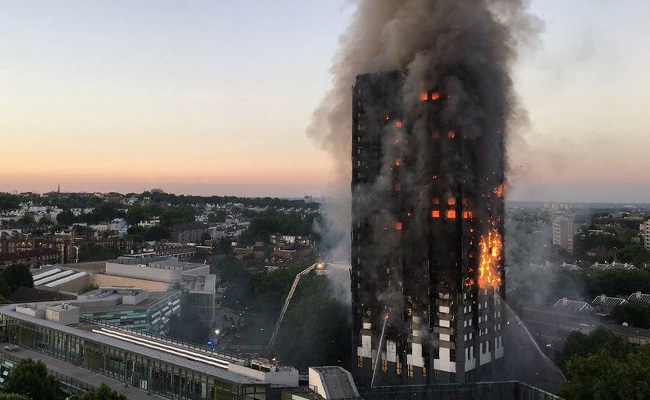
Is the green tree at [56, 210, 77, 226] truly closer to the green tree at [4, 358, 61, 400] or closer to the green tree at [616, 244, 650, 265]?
the green tree at [616, 244, 650, 265]

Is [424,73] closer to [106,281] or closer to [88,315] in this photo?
[88,315]

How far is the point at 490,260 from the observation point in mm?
44375

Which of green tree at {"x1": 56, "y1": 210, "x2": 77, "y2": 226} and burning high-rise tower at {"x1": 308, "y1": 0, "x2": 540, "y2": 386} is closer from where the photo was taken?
burning high-rise tower at {"x1": 308, "y1": 0, "x2": 540, "y2": 386}

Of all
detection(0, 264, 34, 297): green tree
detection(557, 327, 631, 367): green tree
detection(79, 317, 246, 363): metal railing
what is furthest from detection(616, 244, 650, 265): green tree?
detection(79, 317, 246, 363): metal railing

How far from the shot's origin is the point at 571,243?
498 feet

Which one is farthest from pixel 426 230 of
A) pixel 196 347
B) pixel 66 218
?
pixel 66 218

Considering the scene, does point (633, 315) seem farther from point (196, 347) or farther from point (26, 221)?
point (26, 221)

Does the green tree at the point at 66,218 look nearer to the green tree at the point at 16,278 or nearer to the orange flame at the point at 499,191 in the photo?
the green tree at the point at 16,278

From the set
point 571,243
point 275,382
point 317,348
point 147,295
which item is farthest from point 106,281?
point 571,243

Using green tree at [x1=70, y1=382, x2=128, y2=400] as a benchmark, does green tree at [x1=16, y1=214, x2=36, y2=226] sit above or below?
above

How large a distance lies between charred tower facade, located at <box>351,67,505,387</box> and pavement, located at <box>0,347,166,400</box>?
58.4ft

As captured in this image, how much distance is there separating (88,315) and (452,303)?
25.3m

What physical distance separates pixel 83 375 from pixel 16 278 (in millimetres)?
40384

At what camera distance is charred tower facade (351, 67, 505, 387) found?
1626 inches
